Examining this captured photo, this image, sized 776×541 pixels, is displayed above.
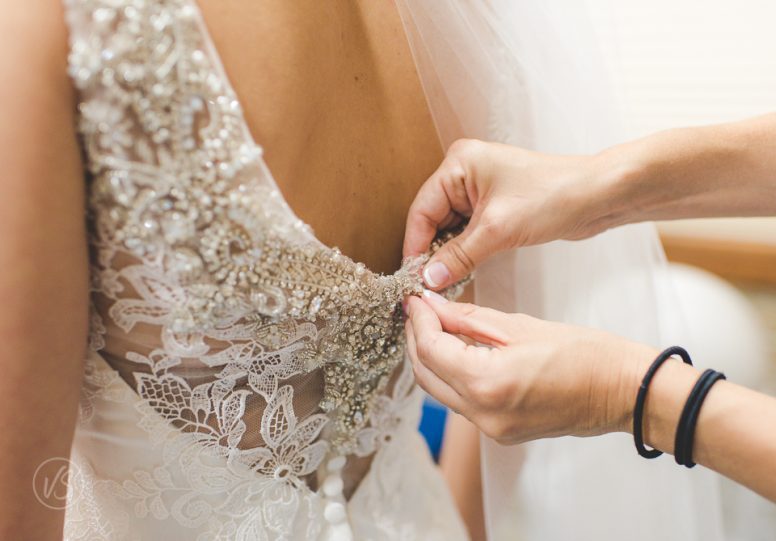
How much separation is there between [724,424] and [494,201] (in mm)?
310

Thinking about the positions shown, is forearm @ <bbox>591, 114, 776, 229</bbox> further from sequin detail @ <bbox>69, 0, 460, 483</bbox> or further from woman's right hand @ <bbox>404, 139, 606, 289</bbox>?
sequin detail @ <bbox>69, 0, 460, 483</bbox>

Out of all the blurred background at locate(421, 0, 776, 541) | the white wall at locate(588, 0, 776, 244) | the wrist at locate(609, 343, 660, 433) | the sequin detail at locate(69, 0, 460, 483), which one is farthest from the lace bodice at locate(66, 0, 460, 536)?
the white wall at locate(588, 0, 776, 244)

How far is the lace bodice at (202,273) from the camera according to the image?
0.43 m

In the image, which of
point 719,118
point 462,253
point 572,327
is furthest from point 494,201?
point 719,118

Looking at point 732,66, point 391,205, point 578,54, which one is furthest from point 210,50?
point 732,66

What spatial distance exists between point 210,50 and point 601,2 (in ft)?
2.12

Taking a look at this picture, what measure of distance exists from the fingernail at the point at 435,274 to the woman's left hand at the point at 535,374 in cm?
5

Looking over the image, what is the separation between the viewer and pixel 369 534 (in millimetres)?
767

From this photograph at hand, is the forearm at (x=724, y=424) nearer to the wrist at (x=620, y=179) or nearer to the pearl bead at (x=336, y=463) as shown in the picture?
the wrist at (x=620, y=179)

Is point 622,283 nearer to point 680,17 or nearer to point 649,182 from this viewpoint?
point 649,182

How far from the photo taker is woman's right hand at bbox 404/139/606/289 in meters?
0.67

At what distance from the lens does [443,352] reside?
1.91 feet

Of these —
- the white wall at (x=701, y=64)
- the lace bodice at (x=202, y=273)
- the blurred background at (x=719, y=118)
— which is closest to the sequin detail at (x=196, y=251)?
the lace bodice at (x=202, y=273)

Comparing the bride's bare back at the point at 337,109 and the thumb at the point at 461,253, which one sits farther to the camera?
the thumb at the point at 461,253
